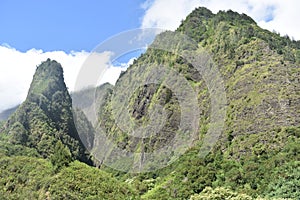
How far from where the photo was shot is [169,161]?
244 ft

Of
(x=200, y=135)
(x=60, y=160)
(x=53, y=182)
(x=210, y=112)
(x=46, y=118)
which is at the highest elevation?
(x=46, y=118)

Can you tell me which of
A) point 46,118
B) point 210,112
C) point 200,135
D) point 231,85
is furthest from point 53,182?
point 46,118

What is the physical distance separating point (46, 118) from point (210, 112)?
4834 cm

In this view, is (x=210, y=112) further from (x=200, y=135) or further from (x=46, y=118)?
(x=46, y=118)

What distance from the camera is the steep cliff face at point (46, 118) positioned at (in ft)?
315

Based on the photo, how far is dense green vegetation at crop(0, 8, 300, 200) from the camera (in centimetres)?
5019

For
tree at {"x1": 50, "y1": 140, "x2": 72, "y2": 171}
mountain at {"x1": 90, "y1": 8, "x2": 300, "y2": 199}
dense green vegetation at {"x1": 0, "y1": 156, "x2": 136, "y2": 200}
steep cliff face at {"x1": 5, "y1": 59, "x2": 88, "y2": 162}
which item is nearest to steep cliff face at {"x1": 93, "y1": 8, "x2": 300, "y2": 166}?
mountain at {"x1": 90, "y1": 8, "x2": 300, "y2": 199}

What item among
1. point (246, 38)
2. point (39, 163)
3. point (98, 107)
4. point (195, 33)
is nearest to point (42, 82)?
point (98, 107)

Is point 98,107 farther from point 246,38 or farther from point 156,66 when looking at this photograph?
point 246,38

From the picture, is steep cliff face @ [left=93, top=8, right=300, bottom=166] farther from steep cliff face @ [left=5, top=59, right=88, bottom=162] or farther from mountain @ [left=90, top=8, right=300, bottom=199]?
steep cliff face @ [left=5, top=59, right=88, bottom=162]

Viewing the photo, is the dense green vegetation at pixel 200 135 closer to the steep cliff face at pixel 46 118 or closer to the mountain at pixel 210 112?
the mountain at pixel 210 112

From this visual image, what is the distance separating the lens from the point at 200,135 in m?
72.3

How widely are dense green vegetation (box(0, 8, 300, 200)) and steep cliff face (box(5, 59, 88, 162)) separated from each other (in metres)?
0.33

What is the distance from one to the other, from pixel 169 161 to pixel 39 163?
2227 cm
